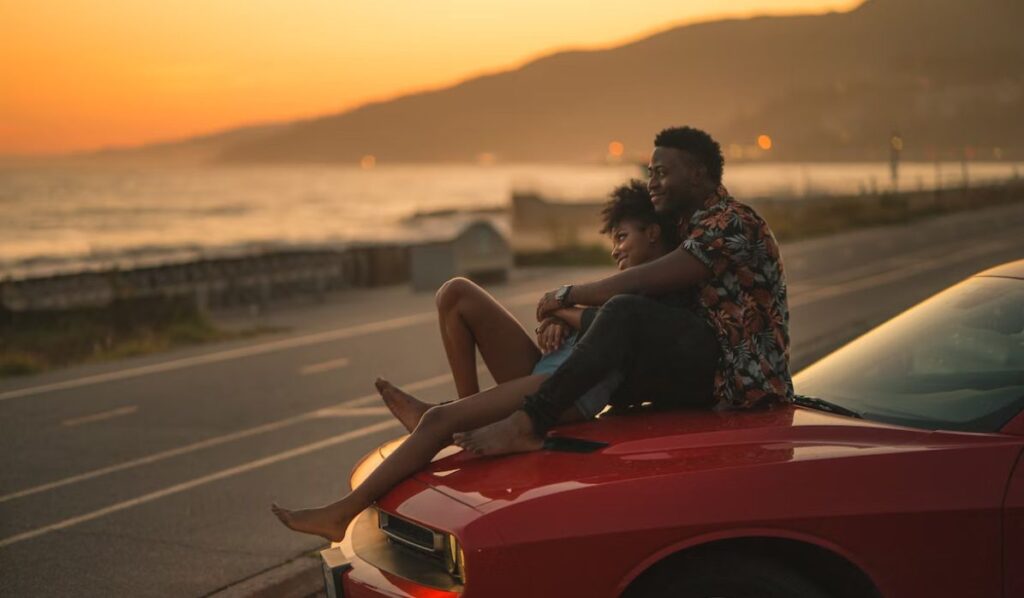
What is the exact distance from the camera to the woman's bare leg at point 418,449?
406 cm

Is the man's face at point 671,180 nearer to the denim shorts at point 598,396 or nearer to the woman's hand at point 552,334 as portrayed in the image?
the woman's hand at point 552,334

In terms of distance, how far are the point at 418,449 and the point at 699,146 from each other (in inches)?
67.3

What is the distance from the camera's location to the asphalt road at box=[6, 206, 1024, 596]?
6277mm

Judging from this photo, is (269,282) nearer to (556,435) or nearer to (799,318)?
(799,318)

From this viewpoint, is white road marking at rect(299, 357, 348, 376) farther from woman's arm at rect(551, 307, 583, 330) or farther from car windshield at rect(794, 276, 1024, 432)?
car windshield at rect(794, 276, 1024, 432)

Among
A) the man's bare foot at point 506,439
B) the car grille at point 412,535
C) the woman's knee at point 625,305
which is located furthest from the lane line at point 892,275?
the car grille at point 412,535

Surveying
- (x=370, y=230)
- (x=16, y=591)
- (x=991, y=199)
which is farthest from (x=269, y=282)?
(x=370, y=230)

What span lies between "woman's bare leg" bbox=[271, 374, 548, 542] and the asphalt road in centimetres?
171

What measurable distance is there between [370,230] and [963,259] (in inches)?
2345

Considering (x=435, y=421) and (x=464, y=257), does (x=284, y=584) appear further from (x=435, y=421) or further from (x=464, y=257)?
(x=464, y=257)

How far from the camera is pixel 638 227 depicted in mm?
4973

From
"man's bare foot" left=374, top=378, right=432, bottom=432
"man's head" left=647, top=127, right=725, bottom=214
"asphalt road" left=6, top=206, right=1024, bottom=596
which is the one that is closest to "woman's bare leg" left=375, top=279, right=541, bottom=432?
"man's bare foot" left=374, top=378, right=432, bottom=432

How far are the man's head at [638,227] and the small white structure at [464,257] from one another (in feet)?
58.7

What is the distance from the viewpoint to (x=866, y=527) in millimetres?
3465
